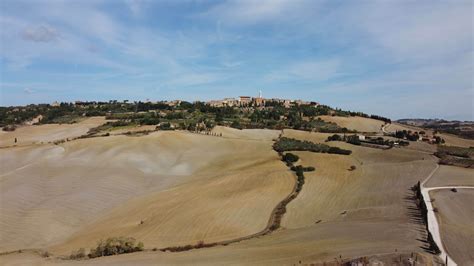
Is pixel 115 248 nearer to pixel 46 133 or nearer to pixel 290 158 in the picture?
pixel 290 158

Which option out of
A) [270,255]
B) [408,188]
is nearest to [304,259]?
[270,255]

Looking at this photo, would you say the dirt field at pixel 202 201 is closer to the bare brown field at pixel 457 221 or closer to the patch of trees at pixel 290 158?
the patch of trees at pixel 290 158

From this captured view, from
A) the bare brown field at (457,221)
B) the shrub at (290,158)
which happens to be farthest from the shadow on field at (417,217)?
the shrub at (290,158)

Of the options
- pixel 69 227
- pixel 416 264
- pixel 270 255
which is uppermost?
pixel 416 264

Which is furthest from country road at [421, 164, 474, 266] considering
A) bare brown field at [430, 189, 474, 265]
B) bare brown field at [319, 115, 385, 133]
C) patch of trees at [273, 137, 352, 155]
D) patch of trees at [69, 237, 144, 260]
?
bare brown field at [319, 115, 385, 133]

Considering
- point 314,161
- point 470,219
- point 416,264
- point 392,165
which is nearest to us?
point 416,264

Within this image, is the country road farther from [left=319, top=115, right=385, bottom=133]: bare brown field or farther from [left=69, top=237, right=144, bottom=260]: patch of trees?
[left=319, top=115, right=385, bottom=133]: bare brown field

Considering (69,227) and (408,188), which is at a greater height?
(408,188)

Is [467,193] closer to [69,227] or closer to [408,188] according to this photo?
[408,188]

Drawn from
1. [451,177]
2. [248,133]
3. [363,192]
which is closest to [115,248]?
[363,192]
